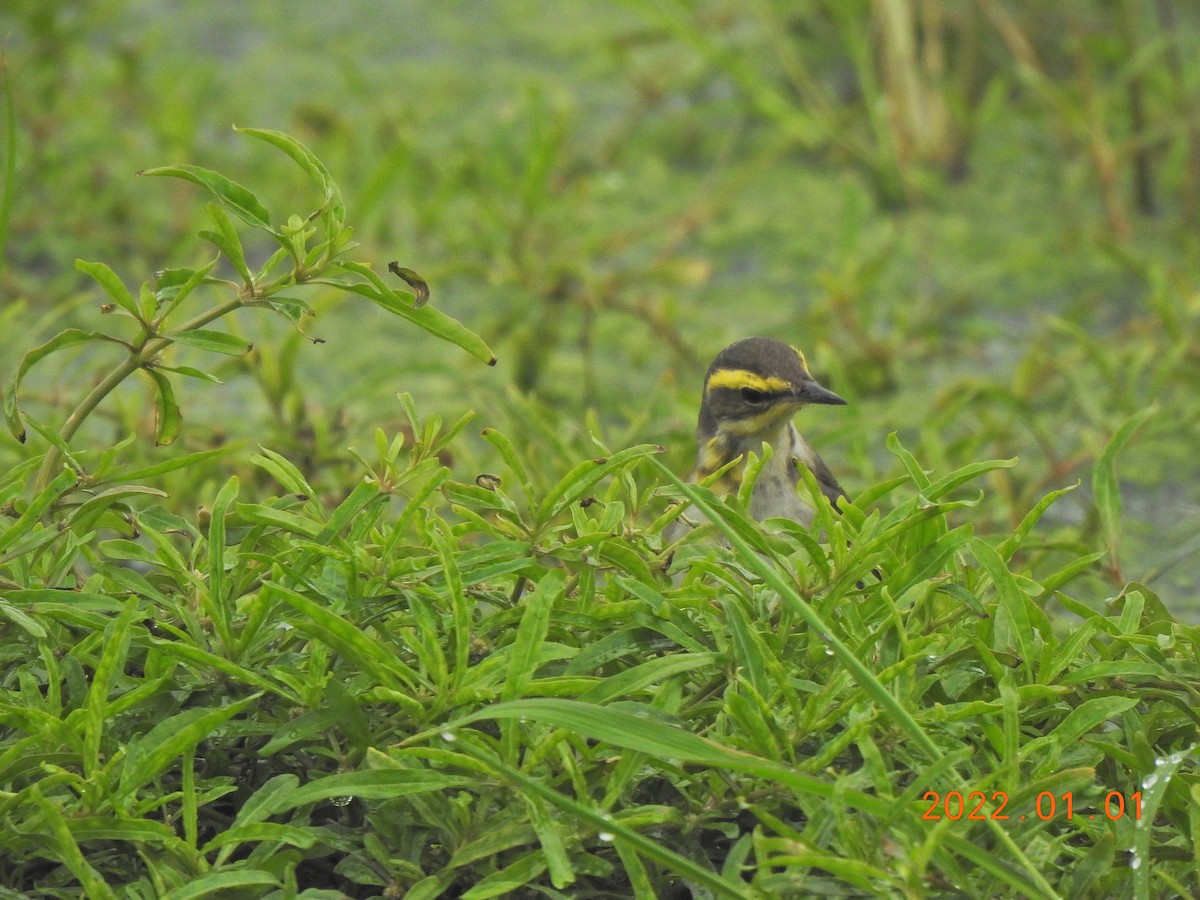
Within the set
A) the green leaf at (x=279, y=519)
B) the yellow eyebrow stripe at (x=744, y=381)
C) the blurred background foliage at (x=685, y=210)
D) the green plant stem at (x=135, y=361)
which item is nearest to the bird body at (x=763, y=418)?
the yellow eyebrow stripe at (x=744, y=381)

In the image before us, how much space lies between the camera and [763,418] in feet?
13.2

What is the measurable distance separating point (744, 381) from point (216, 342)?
191 centimetres

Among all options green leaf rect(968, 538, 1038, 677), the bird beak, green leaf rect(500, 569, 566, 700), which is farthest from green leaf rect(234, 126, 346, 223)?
the bird beak

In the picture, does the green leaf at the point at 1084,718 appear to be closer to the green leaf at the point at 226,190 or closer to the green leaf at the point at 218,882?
the green leaf at the point at 218,882

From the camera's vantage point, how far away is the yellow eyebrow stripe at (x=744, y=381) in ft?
12.8

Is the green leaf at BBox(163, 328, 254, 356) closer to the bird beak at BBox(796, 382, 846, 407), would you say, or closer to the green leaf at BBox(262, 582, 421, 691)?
the green leaf at BBox(262, 582, 421, 691)

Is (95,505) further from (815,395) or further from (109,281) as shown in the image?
(815,395)

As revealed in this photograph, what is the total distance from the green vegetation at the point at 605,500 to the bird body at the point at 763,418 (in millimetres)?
134

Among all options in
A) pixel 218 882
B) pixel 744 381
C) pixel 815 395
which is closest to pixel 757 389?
pixel 744 381

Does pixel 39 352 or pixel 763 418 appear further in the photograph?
pixel 763 418

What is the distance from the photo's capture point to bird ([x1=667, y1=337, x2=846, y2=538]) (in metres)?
3.85

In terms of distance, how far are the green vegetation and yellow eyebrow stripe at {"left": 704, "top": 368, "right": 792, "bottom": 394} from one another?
26cm

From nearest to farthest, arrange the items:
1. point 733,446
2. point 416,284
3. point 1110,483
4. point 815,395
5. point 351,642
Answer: point 351,642
point 416,284
point 1110,483
point 815,395
point 733,446

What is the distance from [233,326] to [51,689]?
2075 millimetres
